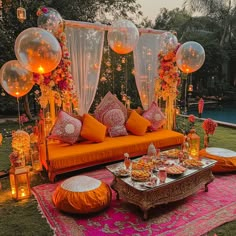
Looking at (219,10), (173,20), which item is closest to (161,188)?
(173,20)

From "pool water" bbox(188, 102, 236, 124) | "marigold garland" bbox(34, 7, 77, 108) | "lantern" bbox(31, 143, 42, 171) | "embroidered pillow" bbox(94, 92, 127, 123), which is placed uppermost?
"marigold garland" bbox(34, 7, 77, 108)

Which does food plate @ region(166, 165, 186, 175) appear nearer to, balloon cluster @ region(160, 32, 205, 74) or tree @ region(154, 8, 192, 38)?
balloon cluster @ region(160, 32, 205, 74)

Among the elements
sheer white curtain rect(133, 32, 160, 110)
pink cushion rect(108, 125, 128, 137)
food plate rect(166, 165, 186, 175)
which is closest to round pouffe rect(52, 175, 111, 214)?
food plate rect(166, 165, 186, 175)

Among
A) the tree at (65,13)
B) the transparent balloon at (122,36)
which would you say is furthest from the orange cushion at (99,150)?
the tree at (65,13)

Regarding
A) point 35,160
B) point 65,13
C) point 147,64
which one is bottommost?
point 35,160

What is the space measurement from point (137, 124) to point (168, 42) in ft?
5.48

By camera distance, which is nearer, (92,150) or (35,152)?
(92,150)

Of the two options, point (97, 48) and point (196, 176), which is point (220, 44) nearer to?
point (97, 48)

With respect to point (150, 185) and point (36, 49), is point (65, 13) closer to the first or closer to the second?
point (36, 49)

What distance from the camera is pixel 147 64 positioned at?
5.01 m

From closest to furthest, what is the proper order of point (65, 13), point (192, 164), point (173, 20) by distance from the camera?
point (192, 164), point (65, 13), point (173, 20)

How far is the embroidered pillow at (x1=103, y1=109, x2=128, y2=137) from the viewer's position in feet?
14.1

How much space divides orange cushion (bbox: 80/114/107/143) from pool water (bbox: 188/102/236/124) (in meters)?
7.59

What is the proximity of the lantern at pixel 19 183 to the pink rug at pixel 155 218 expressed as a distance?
159mm
